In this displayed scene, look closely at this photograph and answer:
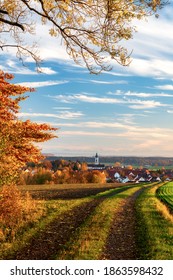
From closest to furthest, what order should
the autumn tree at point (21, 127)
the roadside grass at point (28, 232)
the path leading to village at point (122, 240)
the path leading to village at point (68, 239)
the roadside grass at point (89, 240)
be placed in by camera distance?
the roadside grass at point (89, 240)
the path leading to village at point (122, 240)
the path leading to village at point (68, 239)
the roadside grass at point (28, 232)
the autumn tree at point (21, 127)

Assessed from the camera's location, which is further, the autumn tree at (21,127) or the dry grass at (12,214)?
the autumn tree at (21,127)

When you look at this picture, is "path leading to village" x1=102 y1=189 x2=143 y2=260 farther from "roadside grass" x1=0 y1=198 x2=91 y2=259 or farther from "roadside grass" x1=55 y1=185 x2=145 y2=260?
"roadside grass" x1=0 y1=198 x2=91 y2=259

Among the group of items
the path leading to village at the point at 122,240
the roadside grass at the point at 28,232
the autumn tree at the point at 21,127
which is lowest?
the roadside grass at the point at 28,232

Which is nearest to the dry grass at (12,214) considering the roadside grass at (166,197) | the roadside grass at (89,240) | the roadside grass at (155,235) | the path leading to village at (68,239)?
the path leading to village at (68,239)

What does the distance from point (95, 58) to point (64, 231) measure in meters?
8.12

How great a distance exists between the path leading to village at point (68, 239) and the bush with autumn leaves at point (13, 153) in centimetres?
166

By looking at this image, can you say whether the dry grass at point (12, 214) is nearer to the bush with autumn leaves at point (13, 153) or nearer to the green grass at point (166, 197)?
the bush with autumn leaves at point (13, 153)

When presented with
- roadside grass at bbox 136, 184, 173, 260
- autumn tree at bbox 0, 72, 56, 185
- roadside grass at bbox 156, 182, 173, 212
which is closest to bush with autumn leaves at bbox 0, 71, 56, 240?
autumn tree at bbox 0, 72, 56, 185

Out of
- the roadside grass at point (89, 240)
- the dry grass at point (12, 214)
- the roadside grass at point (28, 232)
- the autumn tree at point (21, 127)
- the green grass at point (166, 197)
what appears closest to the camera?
the roadside grass at point (89, 240)

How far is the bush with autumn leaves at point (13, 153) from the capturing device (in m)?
18.7

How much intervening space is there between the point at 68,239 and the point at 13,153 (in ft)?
31.2

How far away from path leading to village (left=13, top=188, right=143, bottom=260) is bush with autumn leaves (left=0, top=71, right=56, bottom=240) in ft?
5.46

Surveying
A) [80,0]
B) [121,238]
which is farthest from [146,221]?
[80,0]
